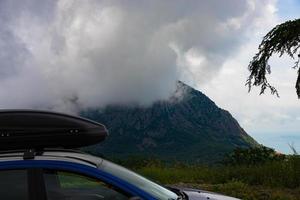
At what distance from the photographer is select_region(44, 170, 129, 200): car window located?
14.5 ft

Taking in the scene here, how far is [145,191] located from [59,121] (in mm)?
1001

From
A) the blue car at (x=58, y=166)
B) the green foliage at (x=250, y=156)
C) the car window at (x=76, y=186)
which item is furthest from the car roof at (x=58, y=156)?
the green foliage at (x=250, y=156)

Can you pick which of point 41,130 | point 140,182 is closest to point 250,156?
point 140,182

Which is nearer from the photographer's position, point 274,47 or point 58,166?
point 58,166

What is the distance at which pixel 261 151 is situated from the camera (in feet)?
57.6

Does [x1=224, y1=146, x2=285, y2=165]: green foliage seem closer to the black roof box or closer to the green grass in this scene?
the green grass

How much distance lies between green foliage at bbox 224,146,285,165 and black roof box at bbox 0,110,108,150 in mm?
11731

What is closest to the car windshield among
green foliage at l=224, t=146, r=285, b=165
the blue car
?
the blue car

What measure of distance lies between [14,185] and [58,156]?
0.40 meters

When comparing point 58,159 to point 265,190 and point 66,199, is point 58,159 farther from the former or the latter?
point 265,190

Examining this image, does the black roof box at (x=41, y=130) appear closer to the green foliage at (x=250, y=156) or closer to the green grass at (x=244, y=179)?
the green grass at (x=244, y=179)

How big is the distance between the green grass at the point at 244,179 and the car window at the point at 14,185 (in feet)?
21.9

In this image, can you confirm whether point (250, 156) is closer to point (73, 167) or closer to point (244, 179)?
point (244, 179)

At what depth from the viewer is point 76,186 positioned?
4.69 metres
